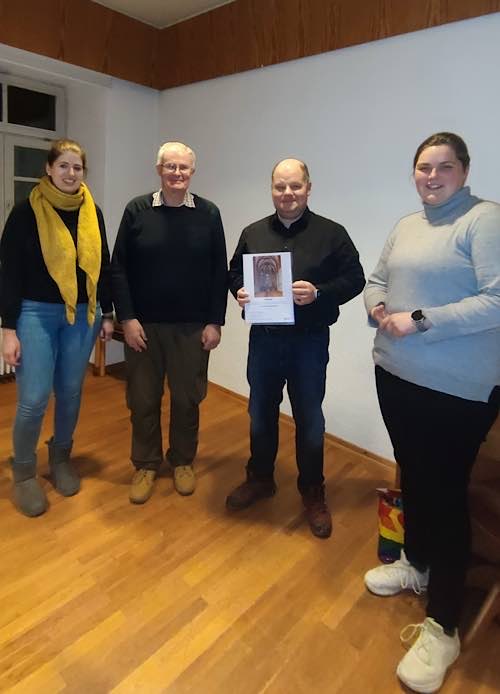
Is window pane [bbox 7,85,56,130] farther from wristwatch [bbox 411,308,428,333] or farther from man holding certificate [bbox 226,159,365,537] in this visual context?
wristwatch [bbox 411,308,428,333]

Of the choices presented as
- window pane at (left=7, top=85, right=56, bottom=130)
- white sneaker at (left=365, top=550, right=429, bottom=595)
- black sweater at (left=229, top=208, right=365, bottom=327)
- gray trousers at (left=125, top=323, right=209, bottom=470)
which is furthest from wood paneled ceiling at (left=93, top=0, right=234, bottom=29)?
white sneaker at (left=365, top=550, right=429, bottom=595)

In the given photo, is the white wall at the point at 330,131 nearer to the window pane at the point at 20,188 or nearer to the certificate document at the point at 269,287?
the window pane at the point at 20,188

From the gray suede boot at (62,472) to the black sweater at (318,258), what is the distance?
1238 millimetres

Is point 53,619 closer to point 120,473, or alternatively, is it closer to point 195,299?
point 120,473

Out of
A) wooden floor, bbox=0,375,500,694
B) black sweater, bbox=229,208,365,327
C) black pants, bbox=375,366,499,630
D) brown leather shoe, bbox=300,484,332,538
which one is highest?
black sweater, bbox=229,208,365,327

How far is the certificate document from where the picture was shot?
176cm

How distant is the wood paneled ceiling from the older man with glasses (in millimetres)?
1848

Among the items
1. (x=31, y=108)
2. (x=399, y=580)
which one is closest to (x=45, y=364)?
(x=399, y=580)

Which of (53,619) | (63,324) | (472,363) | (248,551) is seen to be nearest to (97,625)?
(53,619)

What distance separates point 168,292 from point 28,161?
2.38 m

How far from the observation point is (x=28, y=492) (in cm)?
204

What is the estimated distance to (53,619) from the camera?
1.52 m

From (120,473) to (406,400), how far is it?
60.4 inches

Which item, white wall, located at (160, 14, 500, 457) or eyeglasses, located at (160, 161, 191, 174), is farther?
white wall, located at (160, 14, 500, 457)
